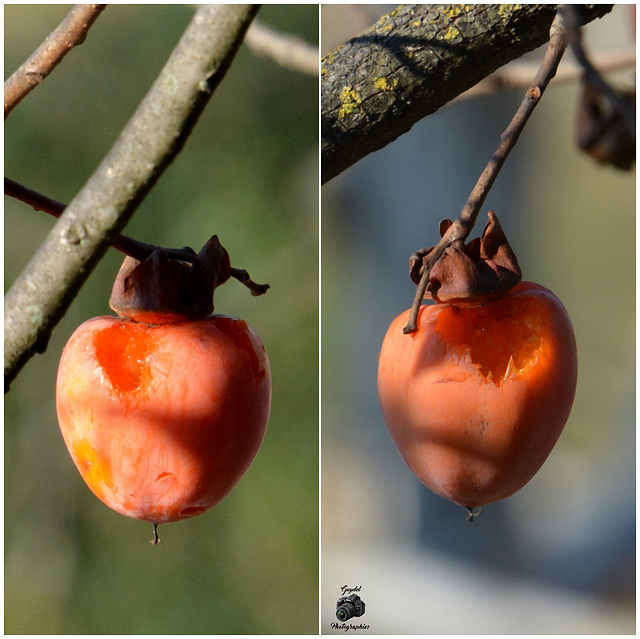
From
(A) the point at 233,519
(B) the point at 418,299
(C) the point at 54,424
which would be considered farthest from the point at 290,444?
(B) the point at 418,299

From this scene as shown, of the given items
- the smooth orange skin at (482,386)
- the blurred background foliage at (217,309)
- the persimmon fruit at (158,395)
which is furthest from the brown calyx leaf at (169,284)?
the blurred background foliage at (217,309)

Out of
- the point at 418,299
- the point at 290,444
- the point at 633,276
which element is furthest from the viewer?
the point at 290,444

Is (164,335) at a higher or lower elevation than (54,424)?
higher

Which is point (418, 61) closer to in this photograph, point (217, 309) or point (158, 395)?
point (158, 395)

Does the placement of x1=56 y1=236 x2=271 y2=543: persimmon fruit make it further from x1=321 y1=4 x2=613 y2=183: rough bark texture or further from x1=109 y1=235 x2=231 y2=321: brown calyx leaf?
x1=321 y1=4 x2=613 y2=183: rough bark texture

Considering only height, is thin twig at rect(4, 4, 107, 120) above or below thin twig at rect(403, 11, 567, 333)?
above

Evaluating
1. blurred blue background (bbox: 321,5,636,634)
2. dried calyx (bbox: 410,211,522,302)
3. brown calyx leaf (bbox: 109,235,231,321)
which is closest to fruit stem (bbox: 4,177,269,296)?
brown calyx leaf (bbox: 109,235,231,321)

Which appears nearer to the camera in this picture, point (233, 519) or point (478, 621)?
point (478, 621)

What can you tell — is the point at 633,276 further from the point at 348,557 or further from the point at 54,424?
the point at 54,424
